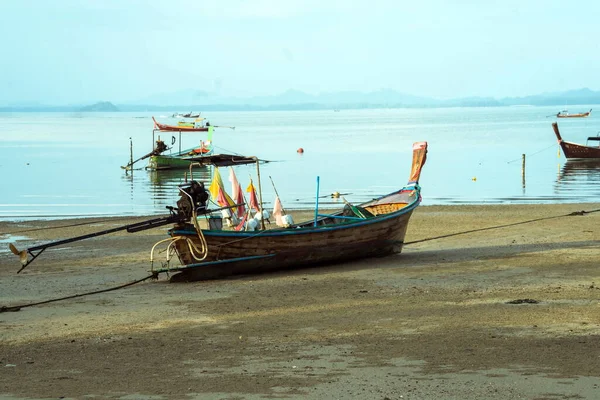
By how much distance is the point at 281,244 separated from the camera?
47.5 ft

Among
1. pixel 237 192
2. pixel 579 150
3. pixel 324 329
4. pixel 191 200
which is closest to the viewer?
pixel 324 329

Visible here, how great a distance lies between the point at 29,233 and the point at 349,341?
1430 cm

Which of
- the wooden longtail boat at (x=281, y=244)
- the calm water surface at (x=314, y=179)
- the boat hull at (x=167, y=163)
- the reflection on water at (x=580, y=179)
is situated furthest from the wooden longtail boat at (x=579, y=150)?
the wooden longtail boat at (x=281, y=244)

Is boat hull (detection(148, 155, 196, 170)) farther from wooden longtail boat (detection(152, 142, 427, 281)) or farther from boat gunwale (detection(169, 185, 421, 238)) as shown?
boat gunwale (detection(169, 185, 421, 238))

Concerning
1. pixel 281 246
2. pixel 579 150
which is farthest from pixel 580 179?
pixel 281 246

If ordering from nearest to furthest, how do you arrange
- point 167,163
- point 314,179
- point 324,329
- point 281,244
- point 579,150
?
point 324,329
point 281,244
point 314,179
point 167,163
point 579,150

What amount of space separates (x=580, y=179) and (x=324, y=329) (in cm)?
2986

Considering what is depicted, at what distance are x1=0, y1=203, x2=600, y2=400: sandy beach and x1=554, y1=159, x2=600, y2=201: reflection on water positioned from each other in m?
15.5

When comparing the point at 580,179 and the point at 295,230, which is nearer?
the point at 295,230

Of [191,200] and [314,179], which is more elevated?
[191,200]

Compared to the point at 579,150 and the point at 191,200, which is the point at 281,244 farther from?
the point at 579,150

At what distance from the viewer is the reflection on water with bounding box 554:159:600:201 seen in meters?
31.9

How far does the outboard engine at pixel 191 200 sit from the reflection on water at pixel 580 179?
733 inches

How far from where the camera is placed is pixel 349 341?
31.0ft
